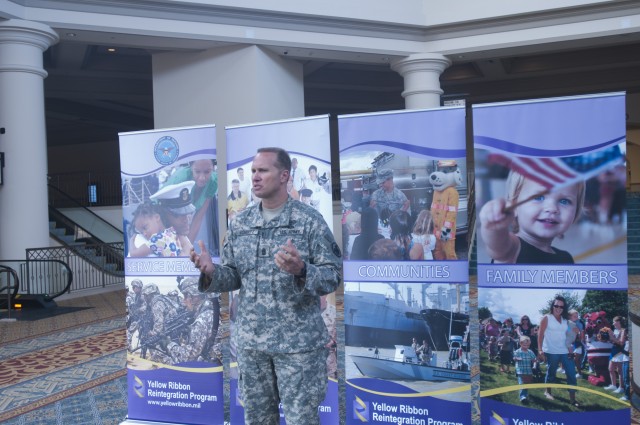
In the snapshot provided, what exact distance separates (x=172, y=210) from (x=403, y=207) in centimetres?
165

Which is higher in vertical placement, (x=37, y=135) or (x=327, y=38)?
(x=327, y=38)

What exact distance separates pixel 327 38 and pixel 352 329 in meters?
8.84

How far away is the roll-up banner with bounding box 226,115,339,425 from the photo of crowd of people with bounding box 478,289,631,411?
0.99 metres

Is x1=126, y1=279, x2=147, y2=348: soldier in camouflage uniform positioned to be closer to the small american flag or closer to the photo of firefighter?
the photo of firefighter

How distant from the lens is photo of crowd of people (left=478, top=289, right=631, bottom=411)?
133 inches

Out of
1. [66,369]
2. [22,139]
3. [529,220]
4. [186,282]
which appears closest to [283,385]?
[529,220]

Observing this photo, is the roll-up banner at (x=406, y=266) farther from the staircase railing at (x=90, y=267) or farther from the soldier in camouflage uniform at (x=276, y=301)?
the staircase railing at (x=90, y=267)

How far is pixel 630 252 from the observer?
13.0 meters

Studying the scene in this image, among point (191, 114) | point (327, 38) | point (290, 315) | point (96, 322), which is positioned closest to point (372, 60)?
point (327, 38)

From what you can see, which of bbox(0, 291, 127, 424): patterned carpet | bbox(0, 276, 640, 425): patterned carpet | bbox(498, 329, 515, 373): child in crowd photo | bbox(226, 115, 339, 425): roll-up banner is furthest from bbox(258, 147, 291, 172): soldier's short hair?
bbox(0, 291, 127, 424): patterned carpet

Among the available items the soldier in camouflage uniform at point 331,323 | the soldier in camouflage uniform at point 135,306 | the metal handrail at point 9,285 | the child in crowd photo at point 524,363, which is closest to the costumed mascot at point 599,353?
the child in crowd photo at point 524,363

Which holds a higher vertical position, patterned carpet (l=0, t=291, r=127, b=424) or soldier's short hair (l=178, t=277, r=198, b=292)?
soldier's short hair (l=178, t=277, r=198, b=292)

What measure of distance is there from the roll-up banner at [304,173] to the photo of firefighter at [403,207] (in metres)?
0.15

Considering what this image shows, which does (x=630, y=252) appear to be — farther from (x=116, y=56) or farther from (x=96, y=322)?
(x=116, y=56)
